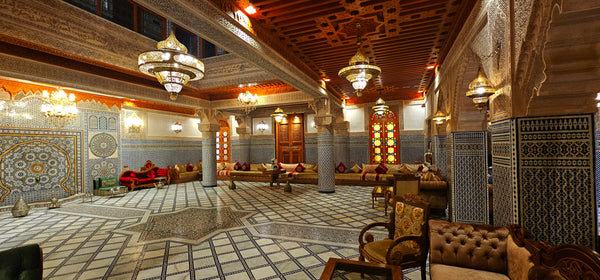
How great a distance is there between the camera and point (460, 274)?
2209 mm

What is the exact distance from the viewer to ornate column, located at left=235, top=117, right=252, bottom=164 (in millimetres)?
13016

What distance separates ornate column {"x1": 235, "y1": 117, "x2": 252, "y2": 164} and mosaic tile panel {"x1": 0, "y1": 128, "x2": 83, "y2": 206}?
20.4ft

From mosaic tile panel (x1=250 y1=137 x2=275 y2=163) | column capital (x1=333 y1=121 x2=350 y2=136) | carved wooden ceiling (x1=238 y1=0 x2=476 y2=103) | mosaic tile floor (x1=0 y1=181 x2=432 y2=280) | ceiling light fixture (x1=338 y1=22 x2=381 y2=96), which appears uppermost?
carved wooden ceiling (x1=238 y1=0 x2=476 y2=103)

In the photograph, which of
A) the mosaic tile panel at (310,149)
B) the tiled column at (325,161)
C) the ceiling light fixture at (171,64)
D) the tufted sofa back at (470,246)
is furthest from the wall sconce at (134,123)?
the tufted sofa back at (470,246)

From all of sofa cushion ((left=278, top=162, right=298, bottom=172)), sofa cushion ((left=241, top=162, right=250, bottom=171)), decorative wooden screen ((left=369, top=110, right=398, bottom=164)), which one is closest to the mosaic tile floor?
sofa cushion ((left=278, top=162, right=298, bottom=172))

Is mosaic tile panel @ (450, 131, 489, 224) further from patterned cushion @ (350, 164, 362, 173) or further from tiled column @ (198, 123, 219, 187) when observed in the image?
tiled column @ (198, 123, 219, 187)

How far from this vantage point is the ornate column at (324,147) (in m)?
8.42

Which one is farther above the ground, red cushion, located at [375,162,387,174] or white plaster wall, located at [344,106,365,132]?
white plaster wall, located at [344,106,365,132]

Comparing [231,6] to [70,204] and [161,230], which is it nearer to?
[161,230]

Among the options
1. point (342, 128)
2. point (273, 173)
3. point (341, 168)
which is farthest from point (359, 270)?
point (342, 128)

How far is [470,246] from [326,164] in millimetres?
6429

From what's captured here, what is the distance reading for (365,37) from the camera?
446cm

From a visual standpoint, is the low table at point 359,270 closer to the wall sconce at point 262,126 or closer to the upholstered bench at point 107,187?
the upholstered bench at point 107,187

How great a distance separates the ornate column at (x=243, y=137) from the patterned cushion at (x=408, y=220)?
10621 millimetres
